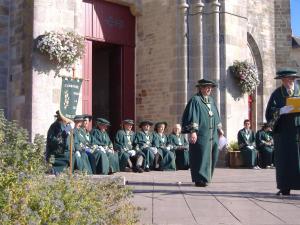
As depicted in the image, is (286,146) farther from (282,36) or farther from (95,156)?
(282,36)

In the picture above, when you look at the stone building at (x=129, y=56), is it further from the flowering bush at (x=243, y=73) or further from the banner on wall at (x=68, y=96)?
the banner on wall at (x=68, y=96)

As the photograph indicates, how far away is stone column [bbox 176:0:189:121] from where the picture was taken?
14359mm

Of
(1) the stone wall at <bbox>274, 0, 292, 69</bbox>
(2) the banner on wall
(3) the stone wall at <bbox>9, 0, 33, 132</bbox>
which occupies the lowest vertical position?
(2) the banner on wall

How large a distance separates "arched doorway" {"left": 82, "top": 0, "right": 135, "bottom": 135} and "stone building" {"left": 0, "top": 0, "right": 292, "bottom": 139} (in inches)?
1.2

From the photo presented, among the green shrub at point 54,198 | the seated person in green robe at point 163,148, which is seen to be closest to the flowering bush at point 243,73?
the seated person in green robe at point 163,148

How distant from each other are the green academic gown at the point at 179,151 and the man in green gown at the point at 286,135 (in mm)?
6046

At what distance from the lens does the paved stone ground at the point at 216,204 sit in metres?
5.18

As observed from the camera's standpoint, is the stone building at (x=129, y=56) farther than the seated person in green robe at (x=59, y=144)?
Yes

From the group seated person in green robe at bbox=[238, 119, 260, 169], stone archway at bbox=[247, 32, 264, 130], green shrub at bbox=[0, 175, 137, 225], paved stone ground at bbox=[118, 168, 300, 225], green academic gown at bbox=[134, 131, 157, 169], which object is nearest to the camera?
green shrub at bbox=[0, 175, 137, 225]

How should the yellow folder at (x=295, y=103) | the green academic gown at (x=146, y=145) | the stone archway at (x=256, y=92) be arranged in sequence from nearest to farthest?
the yellow folder at (x=295, y=103) < the green academic gown at (x=146, y=145) < the stone archway at (x=256, y=92)

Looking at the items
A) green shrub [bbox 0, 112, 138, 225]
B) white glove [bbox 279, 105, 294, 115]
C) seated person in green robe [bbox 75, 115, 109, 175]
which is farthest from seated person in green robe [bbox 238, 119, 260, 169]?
green shrub [bbox 0, 112, 138, 225]

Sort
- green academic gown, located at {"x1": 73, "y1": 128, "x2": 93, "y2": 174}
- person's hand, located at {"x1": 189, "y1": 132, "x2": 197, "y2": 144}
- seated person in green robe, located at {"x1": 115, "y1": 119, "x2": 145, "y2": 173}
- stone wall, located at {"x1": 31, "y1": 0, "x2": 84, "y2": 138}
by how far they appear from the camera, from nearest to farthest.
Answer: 1. person's hand, located at {"x1": 189, "y1": 132, "x2": 197, "y2": 144}
2. green academic gown, located at {"x1": 73, "y1": 128, "x2": 93, "y2": 174}
3. stone wall, located at {"x1": 31, "y1": 0, "x2": 84, "y2": 138}
4. seated person in green robe, located at {"x1": 115, "y1": 119, "x2": 145, "y2": 173}

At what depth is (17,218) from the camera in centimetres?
325

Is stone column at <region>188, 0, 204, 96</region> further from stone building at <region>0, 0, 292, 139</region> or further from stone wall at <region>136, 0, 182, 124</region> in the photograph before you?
stone wall at <region>136, 0, 182, 124</region>
